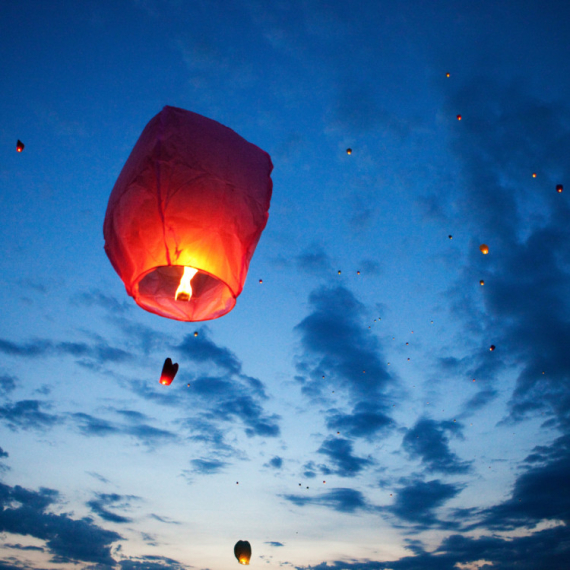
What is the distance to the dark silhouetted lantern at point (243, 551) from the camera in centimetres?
406

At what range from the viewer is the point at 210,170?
194 centimetres

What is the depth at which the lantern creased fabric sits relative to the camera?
1.84 m

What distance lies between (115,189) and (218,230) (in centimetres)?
62

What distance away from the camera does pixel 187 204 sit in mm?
1856

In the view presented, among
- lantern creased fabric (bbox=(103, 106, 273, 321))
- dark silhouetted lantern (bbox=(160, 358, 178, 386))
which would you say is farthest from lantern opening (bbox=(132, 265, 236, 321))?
dark silhouetted lantern (bbox=(160, 358, 178, 386))

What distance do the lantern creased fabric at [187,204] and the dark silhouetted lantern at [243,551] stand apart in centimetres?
338

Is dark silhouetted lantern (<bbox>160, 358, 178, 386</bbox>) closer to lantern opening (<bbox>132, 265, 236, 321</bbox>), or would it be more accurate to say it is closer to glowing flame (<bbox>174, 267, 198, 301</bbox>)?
lantern opening (<bbox>132, 265, 236, 321</bbox>)

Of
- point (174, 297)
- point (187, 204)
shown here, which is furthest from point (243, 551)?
point (187, 204)

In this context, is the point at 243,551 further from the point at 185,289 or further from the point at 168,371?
the point at 185,289

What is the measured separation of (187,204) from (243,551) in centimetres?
397

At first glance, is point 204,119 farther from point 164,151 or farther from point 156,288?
point 156,288

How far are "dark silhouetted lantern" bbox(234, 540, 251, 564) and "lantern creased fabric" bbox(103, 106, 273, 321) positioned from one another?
3384 millimetres

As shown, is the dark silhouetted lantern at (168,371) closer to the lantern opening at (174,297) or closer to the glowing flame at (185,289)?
the lantern opening at (174,297)

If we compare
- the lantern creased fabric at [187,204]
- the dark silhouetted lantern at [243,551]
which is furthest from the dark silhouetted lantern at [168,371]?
the dark silhouetted lantern at [243,551]
